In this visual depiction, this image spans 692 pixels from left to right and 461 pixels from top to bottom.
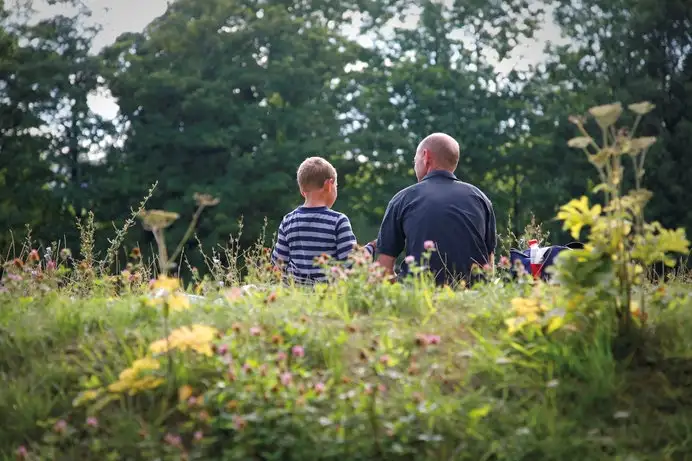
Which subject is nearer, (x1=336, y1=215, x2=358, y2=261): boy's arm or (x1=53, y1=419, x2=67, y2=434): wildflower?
(x1=53, y1=419, x2=67, y2=434): wildflower

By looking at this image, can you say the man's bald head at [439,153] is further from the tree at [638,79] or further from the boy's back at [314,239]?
the tree at [638,79]

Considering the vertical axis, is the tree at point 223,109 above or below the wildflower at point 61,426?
above

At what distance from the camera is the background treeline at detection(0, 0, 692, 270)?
78.4ft

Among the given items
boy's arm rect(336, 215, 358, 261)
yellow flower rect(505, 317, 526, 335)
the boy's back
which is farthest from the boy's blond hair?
yellow flower rect(505, 317, 526, 335)

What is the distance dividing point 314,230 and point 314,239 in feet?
0.23

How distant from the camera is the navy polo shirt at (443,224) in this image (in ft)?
19.7

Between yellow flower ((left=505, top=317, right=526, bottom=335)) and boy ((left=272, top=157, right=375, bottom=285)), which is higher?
boy ((left=272, top=157, right=375, bottom=285))

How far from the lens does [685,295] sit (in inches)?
168

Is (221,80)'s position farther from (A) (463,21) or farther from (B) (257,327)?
(B) (257,327)

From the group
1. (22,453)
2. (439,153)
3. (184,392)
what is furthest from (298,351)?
(439,153)

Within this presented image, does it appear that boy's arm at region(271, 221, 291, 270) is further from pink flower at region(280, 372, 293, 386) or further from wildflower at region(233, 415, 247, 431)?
wildflower at region(233, 415, 247, 431)

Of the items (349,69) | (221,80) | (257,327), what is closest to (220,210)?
(221,80)

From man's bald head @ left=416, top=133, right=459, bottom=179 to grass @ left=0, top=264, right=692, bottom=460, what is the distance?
86.3 inches

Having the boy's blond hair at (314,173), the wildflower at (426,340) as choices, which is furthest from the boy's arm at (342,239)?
the wildflower at (426,340)
